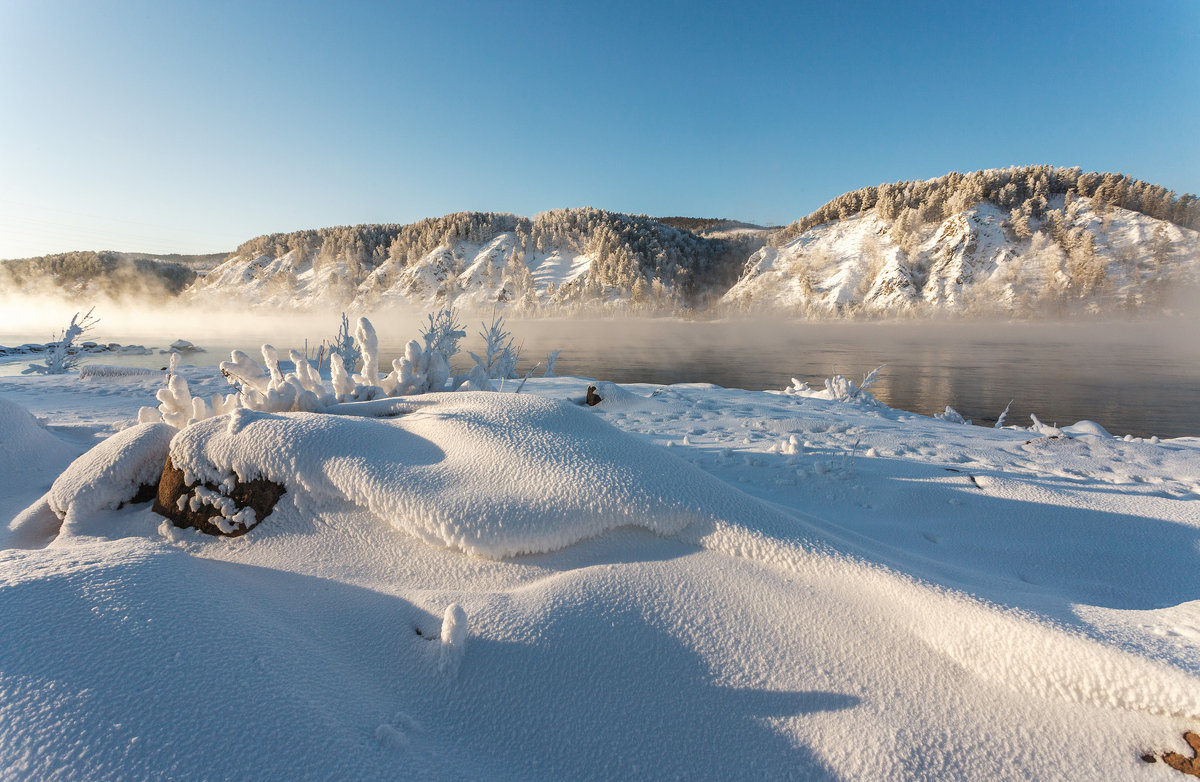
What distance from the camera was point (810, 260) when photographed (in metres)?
59.2

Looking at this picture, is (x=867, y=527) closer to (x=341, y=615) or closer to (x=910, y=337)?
(x=341, y=615)

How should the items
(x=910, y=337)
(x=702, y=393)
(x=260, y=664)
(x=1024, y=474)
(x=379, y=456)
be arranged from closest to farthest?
1. (x=260, y=664)
2. (x=379, y=456)
3. (x=1024, y=474)
4. (x=702, y=393)
5. (x=910, y=337)

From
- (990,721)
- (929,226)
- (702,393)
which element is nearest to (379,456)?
(990,721)

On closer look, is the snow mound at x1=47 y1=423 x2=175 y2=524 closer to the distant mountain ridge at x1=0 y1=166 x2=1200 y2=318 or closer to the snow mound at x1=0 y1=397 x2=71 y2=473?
the snow mound at x1=0 y1=397 x2=71 y2=473

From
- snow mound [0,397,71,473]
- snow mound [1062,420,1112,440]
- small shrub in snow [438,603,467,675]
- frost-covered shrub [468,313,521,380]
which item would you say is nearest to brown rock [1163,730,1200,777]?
small shrub in snow [438,603,467,675]

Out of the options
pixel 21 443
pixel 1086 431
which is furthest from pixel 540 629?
pixel 1086 431

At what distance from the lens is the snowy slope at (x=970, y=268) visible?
41.2m

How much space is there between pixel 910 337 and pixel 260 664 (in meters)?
44.9

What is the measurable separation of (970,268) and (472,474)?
5874 cm

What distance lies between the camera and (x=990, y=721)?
1.13 metres

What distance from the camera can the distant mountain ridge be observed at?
42.7 m

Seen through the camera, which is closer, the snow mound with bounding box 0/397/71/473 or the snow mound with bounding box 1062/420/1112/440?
the snow mound with bounding box 0/397/71/473

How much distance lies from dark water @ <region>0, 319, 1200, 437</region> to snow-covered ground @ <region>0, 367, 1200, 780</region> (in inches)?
478

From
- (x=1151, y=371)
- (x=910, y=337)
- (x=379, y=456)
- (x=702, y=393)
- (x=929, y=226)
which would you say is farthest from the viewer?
(x=929, y=226)
